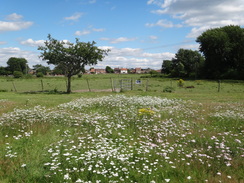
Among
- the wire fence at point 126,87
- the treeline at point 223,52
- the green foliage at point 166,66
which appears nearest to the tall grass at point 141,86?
the wire fence at point 126,87

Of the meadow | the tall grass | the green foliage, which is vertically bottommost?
the tall grass

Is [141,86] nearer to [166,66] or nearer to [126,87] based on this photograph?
[126,87]

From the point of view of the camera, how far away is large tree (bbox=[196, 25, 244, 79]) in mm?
81562

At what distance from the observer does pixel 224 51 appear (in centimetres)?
8300

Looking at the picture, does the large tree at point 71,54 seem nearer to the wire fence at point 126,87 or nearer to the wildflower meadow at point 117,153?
the wire fence at point 126,87

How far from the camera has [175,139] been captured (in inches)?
356

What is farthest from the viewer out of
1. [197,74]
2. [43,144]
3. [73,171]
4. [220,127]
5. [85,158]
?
[197,74]

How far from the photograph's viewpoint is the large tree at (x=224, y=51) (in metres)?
81.6

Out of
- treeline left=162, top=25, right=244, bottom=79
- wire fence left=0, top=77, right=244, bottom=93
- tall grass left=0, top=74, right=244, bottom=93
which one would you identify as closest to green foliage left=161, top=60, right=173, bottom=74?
treeline left=162, top=25, right=244, bottom=79

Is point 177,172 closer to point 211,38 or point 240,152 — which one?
point 240,152

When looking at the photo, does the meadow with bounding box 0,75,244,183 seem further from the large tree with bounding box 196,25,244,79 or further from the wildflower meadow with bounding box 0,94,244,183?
the large tree with bounding box 196,25,244,79

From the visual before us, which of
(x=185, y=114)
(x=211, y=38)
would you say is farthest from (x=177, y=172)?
(x=211, y=38)

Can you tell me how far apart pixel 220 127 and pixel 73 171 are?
824 cm

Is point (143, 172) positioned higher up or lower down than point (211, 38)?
lower down
